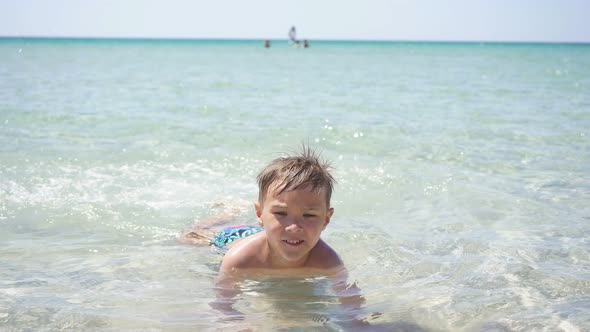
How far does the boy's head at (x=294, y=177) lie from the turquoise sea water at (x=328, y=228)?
0.57m

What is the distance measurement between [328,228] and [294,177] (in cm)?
172

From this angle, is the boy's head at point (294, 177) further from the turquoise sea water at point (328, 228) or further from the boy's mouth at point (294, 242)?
the turquoise sea water at point (328, 228)

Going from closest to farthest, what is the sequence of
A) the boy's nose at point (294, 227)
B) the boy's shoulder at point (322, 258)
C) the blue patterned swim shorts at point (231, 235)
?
the boy's nose at point (294, 227)
the boy's shoulder at point (322, 258)
the blue patterned swim shorts at point (231, 235)

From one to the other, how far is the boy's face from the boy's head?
2 centimetres

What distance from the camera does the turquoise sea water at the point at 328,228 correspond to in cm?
290

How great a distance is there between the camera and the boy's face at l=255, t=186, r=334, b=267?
2.86m

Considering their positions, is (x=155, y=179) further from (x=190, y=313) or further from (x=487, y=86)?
(x=487, y=86)

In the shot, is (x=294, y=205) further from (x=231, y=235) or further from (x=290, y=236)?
(x=231, y=235)

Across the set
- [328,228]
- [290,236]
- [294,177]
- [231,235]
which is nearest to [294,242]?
[290,236]

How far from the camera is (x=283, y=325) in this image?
269 centimetres

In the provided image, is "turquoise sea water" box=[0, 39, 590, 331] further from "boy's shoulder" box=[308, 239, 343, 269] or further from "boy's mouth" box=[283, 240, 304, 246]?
"boy's mouth" box=[283, 240, 304, 246]

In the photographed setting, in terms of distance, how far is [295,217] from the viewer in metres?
2.87

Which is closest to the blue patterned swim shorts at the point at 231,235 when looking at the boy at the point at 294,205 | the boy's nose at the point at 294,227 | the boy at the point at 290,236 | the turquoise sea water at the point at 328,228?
the turquoise sea water at the point at 328,228

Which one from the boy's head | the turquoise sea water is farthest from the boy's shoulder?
the boy's head
